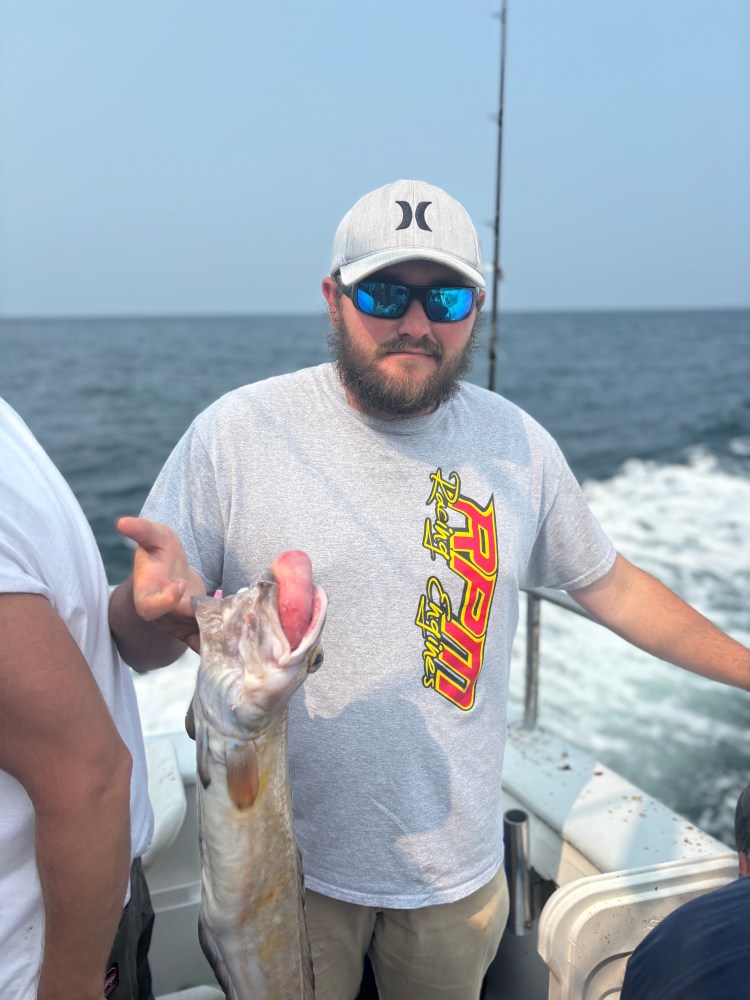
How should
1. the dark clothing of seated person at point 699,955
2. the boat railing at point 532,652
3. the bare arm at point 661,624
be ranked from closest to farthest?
the dark clothing of seated person at point 699,955
the bare arm at point 661,624
the boat railing at point 532,652

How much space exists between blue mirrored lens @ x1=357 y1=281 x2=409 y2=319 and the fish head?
3.11 feet

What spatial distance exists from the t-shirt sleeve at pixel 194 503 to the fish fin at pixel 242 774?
2.16 feet

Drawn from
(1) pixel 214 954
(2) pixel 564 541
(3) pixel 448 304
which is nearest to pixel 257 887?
(1) pixel 214 954

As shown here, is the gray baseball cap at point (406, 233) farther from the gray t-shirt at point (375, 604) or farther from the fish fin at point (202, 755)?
the fish fin at point (202, 755)

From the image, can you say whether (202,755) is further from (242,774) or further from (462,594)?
(462,594)

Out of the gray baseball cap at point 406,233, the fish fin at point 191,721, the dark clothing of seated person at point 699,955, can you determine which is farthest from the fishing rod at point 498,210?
the dark clothing of seated person at point 699,955

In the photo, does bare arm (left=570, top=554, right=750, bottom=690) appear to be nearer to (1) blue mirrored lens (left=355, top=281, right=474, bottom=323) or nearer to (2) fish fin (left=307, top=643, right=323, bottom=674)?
(1) blue mirrored lens (left=355, top=281, right=474, bottom=323)

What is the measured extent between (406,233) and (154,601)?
115 centimetres

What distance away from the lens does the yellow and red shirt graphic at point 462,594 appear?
1924 millimetres

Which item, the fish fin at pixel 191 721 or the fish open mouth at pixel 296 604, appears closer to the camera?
the fish open mouth at pixel 296 604

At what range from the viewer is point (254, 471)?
192 centimetres

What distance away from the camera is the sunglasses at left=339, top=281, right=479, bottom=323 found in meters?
1.97

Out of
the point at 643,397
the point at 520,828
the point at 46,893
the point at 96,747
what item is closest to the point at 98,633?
the point at 96,747

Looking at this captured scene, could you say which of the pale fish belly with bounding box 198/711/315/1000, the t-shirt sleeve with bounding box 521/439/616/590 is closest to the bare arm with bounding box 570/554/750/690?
the t-shirt sleeve with bounding box 521/439/616/590
